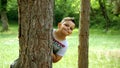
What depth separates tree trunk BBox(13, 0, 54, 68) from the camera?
12.5 feet

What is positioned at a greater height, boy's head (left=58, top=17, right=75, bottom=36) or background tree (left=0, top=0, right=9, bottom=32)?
boy's head (left=58, top=17, right=75, bottom=36)

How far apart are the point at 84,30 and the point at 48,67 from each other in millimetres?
4014

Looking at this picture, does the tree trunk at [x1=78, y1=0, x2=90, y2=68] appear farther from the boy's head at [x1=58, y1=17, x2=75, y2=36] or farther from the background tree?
the background tree

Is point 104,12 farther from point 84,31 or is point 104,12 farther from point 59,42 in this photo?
point 59,42

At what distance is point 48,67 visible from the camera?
13.0ft

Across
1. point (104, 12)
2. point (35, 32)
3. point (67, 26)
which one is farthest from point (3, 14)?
point (35, 32)

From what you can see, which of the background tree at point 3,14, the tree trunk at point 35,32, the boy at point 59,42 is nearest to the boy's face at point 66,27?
the boy at point 59,42

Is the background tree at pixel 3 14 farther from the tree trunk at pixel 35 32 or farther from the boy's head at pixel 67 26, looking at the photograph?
the tree trunk at pixel 35 32

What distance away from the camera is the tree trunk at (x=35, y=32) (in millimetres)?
3816

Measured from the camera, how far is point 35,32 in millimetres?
3840

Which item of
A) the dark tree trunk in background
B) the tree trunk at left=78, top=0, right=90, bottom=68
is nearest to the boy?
the tree trunk at left=78, top=0, right=90, bottom=68

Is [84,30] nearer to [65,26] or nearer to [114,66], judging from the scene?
[65,26]

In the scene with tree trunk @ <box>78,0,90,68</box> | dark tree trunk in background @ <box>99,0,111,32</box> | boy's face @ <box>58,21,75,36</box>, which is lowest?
dark tree trunk in background @ <box>99,0,111,32</box>

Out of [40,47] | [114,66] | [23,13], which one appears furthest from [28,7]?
[114,66]
